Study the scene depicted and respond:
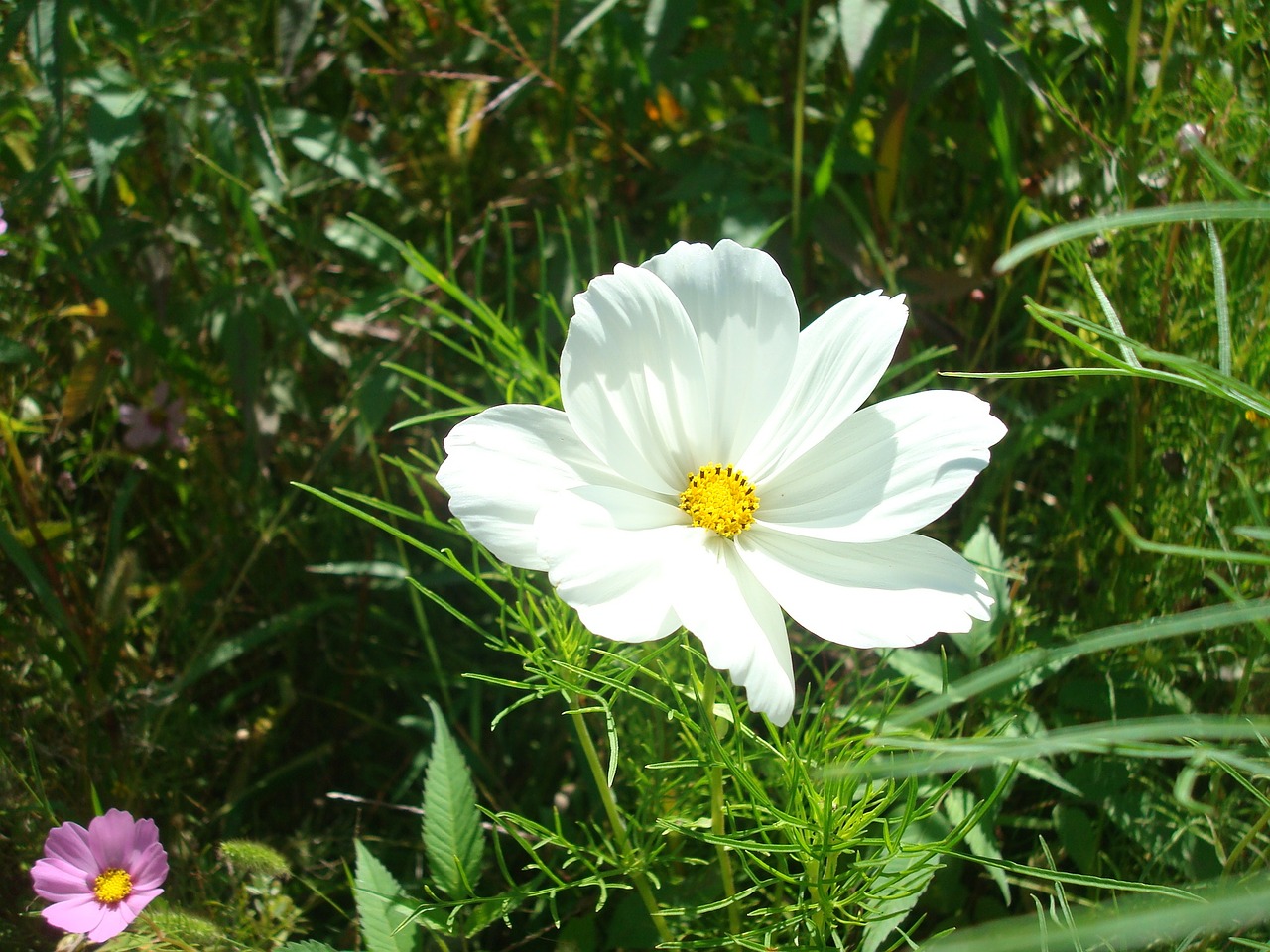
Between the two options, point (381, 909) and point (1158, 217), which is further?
point (381, 909)

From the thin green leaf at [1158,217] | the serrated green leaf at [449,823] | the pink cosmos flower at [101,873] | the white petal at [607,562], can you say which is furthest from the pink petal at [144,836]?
the thin green leaf at [1158,217]

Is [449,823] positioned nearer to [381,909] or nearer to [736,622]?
[381,909]

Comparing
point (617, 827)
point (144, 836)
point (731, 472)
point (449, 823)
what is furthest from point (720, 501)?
point (144, 836)

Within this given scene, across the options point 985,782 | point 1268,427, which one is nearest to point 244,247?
point 985,782

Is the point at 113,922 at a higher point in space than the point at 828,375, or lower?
lower

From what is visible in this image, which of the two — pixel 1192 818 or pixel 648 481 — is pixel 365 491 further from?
pixel 1192 818
